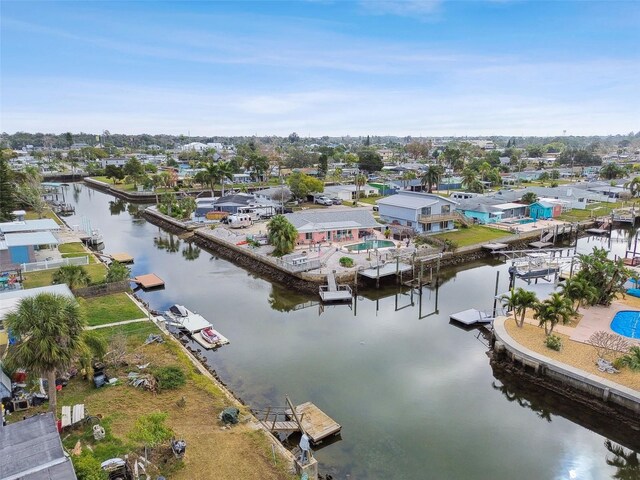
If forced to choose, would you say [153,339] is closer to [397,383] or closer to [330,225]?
[397,383]

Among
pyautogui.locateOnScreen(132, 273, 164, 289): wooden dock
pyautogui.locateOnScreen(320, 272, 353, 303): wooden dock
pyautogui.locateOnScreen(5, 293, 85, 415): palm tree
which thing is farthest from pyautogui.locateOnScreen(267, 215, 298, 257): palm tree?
pyautogui.locateOnScreen(5, 293, 85, 415): palm tree

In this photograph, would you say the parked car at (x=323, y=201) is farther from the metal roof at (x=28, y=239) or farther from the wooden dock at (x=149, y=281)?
the metal roof at (x=28, y=239)

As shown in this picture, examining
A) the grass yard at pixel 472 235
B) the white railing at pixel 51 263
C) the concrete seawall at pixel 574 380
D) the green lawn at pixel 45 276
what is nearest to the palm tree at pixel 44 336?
the green lawn at pixel 45 276

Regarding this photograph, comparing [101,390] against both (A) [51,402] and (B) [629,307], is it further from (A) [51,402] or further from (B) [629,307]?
(B) [629,307]

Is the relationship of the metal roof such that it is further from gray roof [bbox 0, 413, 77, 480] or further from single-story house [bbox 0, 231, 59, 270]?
gray roof [bbox 0, 413, 77, 480]

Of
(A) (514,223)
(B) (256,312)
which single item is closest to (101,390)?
(B) (256,312)

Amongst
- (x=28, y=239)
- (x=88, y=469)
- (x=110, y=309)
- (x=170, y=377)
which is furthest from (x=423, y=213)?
(x=88, y=469)

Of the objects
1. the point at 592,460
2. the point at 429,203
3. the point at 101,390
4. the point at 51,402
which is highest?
the point at 429,203
